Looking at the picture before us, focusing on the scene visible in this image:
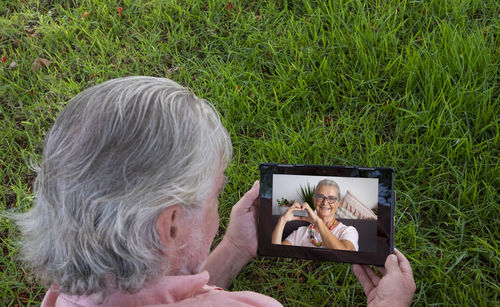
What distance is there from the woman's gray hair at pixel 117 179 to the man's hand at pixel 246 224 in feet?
2.25

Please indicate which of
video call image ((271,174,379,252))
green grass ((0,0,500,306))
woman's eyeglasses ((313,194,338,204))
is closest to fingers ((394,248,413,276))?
video call image ((271,174,379,252))

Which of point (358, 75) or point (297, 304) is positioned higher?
point (358, 75)

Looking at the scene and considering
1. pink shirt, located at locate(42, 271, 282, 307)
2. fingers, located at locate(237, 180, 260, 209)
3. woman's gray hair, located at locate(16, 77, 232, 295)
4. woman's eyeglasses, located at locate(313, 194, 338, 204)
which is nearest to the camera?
woman's gray hair, located at locate(16, 77, 232, 295)

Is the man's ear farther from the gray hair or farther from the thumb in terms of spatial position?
the thumb

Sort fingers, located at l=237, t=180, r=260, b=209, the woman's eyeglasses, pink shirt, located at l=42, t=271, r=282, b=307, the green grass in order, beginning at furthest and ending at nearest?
1. the green grass
2. fingers, located at l=237, t=180, r=260, b=209
3. the woman's eyeglasses
4. pink shirt, located at l=42, t=271, r=282, b=307

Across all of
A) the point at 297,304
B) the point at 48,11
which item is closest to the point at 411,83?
the point at 297,304

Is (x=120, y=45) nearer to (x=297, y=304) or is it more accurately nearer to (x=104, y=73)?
(x=104, y=73)

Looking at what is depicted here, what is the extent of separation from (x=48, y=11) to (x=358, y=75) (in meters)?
2.51

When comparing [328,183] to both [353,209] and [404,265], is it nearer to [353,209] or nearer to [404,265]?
[353,209]

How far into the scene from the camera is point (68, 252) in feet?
3.80

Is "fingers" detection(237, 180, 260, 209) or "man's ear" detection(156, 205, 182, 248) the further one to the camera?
"fingers" detection(237, 180, 260, 209)

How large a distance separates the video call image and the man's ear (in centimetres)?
66

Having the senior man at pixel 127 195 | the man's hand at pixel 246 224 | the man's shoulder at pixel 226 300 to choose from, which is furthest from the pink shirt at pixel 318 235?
the senior man at pixel 127 195

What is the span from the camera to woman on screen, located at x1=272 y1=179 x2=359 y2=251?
174 centimetres
